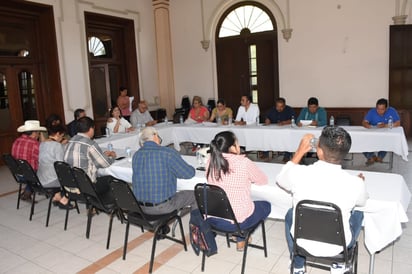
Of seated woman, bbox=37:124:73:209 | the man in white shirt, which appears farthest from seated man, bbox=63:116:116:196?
the man in white shirt

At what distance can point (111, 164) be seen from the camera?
136 inches

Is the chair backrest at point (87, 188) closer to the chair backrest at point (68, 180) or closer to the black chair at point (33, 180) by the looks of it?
the chair backrest at point (68, 180)

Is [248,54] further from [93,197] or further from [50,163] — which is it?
[93,197]

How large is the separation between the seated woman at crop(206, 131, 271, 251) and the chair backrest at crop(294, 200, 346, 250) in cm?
50

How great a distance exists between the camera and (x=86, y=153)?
328 cm

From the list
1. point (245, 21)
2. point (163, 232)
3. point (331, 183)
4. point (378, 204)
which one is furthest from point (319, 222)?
point (245, 21)

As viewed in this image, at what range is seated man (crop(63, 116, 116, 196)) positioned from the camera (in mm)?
3262

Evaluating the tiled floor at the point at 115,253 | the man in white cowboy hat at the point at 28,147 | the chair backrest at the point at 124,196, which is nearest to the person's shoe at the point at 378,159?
the tiled floor at the point at 115,253

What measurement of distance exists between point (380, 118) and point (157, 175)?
3631 millimetres

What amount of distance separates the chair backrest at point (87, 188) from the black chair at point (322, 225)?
1.74 metres

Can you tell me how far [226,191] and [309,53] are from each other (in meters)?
6.08

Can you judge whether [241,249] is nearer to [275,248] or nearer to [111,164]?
[275,248]

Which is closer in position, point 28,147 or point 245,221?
point 245,221

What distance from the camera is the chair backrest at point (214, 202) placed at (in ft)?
7.26
